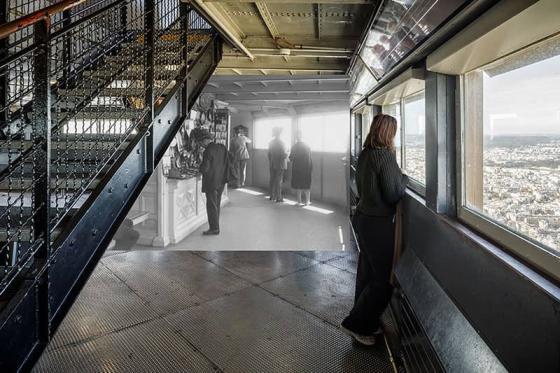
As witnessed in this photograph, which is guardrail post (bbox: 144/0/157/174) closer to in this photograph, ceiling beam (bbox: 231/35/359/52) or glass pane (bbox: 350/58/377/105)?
ceiling beam (bbox: 231/35/359/52)

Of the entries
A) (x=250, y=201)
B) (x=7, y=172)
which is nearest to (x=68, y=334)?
(x=7, y=172)

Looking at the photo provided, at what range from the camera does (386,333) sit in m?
2.60

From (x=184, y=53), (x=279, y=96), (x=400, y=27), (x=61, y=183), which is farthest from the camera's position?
(x=279, y=96)

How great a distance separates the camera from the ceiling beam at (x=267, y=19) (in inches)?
116

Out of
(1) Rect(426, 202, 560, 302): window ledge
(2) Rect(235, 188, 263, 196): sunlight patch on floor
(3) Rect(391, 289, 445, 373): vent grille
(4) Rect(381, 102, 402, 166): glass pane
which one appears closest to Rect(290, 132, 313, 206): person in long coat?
(2) Rect(235, 188, 263, 196): sunlight patch on floor

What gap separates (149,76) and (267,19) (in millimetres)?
1376

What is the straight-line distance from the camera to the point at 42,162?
1.55 m

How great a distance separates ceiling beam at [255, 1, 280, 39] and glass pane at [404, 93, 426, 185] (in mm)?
1413

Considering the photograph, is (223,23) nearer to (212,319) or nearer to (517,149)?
(212,319)

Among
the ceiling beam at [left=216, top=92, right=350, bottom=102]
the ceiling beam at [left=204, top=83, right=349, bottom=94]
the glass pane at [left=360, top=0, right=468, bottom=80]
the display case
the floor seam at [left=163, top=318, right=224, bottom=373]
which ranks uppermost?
the ceiling beam at [left=216, top=92, right=350, bottom=102]

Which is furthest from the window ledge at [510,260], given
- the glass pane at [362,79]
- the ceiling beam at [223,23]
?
the ceiling beam at [223,23]

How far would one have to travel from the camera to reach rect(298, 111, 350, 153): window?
9.75 metres

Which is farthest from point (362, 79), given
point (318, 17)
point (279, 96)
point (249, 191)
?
point (249, 191)

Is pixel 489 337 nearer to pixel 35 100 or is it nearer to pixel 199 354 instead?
pixel 199 354
